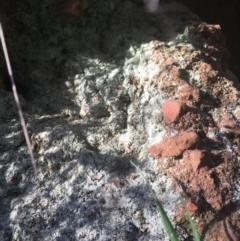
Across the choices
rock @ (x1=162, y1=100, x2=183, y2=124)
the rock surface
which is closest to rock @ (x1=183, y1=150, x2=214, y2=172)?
the rock surface

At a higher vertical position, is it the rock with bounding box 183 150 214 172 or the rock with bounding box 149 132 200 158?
the rock with bounding box 149 132 200 158

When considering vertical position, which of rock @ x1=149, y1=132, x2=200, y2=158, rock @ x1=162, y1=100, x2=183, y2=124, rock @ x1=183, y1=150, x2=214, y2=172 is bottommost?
rock @ x1=183, y1=150, x2=214, y2=172

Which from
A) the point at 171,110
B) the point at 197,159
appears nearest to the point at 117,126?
the point at 171,110

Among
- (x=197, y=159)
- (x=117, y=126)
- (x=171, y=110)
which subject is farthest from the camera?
(x=117, y=126)

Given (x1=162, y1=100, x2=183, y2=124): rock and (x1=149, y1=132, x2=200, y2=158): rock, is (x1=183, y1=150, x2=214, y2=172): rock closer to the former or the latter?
(x1=149, y1=132, x2=200, y2=158): rock

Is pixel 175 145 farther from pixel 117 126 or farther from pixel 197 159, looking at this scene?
pixel 117 126

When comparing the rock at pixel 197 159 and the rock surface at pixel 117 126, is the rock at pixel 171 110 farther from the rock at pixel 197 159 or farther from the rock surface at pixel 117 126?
the rock at pixel 197 159

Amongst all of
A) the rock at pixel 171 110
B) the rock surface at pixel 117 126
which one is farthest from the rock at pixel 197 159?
the rock at pixel 171 110

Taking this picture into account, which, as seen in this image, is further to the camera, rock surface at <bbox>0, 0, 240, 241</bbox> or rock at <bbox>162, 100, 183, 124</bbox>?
rock at <bbox>162, 100, 183, 124</bbox>
